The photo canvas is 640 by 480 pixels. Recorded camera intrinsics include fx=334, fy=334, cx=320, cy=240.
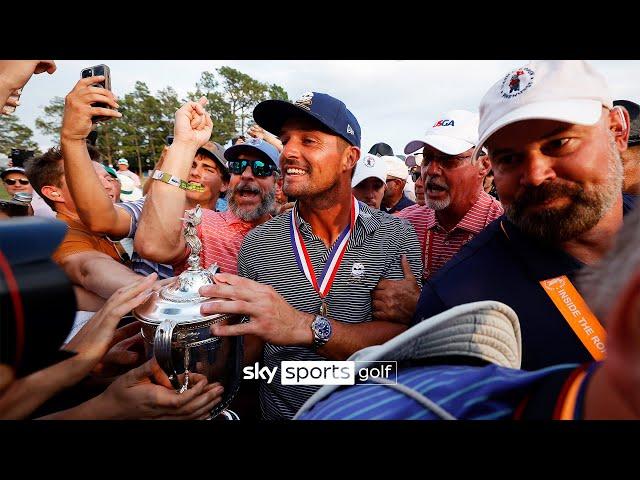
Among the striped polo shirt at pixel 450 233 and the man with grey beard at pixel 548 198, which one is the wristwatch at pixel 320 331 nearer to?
the man with grey beard at pixel 548 198

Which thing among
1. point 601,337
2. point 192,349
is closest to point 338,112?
point 192,349

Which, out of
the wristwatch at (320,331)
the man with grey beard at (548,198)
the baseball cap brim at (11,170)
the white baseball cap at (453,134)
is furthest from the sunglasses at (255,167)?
the baseball cap brim at (11,170)

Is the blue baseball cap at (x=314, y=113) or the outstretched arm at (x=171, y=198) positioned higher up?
the blue baseball cap at (x=314, y=113)

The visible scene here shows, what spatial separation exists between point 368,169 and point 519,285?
8.03 feet

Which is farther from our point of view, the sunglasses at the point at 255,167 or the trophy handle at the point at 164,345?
the sunglasses at the point at 255,167

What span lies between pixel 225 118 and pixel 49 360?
2.83 metres

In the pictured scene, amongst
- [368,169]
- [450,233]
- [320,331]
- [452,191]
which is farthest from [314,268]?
[368,169]

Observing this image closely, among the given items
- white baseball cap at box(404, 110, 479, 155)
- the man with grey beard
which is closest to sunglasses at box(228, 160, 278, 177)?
white baseball cap at box(404, 110, 479, 155)

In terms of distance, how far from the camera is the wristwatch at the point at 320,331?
1.22 meters

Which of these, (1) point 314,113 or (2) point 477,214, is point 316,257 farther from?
(2) point 477,214

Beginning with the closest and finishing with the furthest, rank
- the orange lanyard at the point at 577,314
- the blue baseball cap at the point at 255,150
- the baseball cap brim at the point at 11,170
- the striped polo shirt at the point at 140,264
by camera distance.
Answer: the orange lanyard at the point at 577,314
the striped polo shirt at the point at 140,264
the blue baseball cap at the point at 255,150
the baseball cap brim at the point at 11,170

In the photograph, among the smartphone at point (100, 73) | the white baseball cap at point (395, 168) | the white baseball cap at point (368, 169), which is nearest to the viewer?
the smartphone at point (100, 73)

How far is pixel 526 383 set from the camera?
2.02 ft
